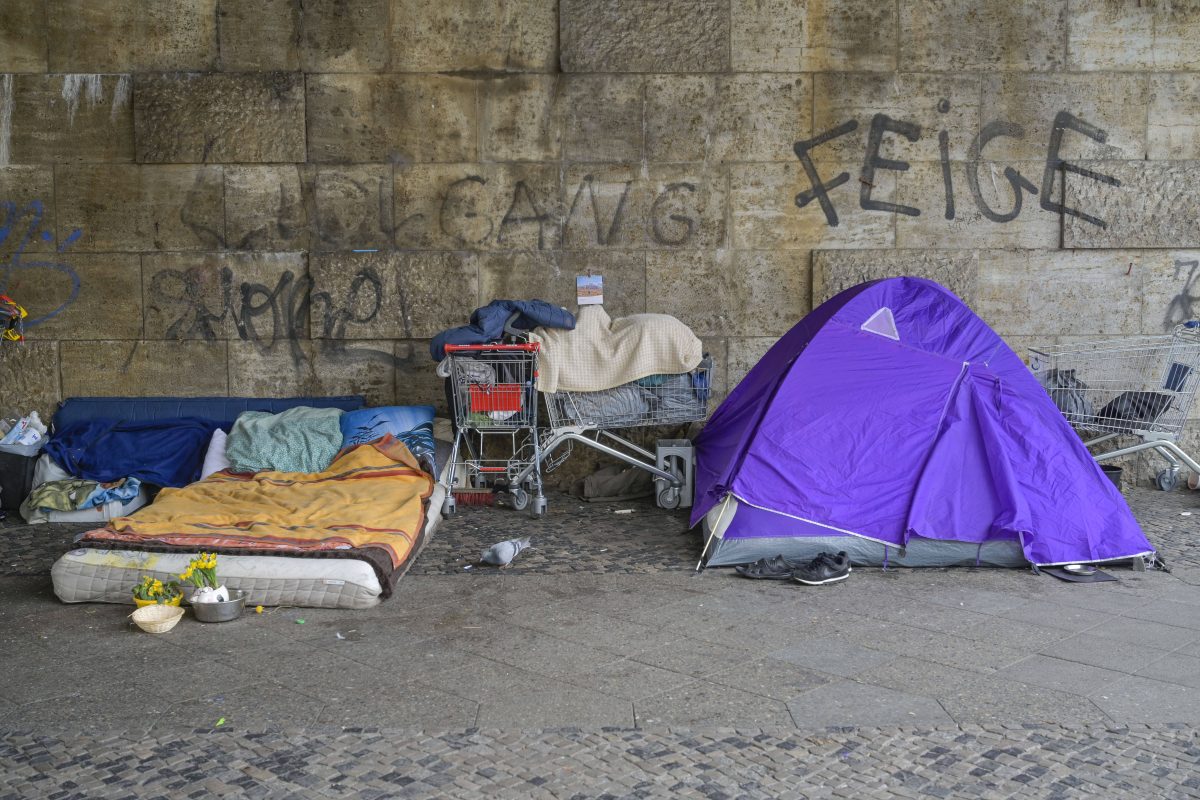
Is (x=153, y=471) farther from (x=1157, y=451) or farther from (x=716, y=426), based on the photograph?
(x=1157, y=451)

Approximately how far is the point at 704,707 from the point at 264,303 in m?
5.56

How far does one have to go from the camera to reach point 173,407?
8133 mm

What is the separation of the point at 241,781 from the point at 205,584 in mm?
1829

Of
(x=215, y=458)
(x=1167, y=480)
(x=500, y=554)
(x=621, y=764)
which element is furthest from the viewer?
(x=1167, y=480)

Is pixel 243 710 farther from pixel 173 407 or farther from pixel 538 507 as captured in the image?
pixel 173 407

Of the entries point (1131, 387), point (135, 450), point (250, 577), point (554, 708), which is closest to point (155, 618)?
point (250, 577)

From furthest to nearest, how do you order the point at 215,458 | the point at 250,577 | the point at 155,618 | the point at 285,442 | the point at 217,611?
the point at 215,458 → the point at 285,442 → the point at 250,577 → the point at 217,611 → the point at 155,618

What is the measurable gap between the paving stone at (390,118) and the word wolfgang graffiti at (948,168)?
2.59 m

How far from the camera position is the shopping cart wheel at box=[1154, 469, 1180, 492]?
7.91 metres

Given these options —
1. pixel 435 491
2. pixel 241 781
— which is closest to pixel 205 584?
pixel 241 781

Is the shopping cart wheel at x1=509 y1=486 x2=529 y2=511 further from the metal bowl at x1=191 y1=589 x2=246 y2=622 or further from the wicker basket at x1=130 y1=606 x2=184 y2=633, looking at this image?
the wicker basket at x1=130 y1=606 x2=184 y2=633

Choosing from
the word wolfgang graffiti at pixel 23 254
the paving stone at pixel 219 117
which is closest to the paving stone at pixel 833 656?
the paving stone at pixel 219 117

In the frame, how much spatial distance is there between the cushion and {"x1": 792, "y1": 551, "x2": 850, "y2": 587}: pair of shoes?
3.43m

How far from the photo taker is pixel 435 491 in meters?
7.14
